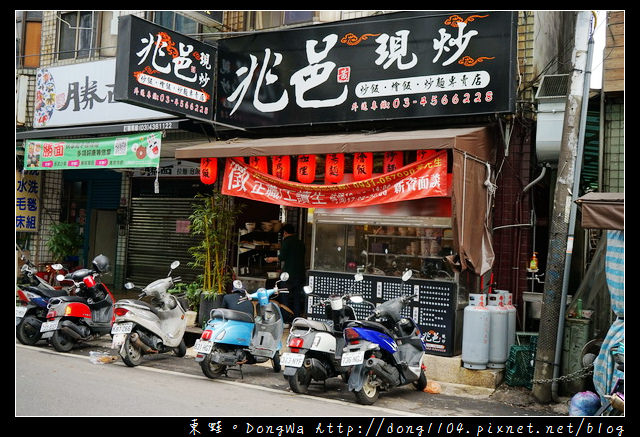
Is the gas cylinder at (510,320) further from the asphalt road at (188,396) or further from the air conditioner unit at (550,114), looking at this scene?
the air conditioner unit at (550,114)

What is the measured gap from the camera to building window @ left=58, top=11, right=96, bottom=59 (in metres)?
16.1

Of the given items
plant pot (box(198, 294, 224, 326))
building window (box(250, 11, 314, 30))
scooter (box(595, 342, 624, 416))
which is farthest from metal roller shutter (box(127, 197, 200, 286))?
scooter (box(595, 342, 624, 416))

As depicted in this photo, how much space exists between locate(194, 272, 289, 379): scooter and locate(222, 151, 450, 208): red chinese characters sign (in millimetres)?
2028

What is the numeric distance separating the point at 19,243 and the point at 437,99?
42.9 feet

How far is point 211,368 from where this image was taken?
347 inches

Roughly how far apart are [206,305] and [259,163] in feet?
10.1

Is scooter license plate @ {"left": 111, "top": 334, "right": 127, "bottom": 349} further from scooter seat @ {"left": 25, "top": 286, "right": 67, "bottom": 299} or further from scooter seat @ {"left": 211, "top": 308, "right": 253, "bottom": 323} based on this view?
scooter seat @ {"left": 25, "top": 286, "right": 67, "bottom": 299}

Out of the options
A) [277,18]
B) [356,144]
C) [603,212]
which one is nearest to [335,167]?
[356,144]

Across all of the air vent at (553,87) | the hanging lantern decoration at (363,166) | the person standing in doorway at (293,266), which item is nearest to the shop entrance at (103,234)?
the person standing in doorway at (293,266)

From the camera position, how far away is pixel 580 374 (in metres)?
7.85

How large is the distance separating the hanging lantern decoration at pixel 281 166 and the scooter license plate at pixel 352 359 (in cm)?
418

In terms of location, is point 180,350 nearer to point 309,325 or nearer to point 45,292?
point 45,292

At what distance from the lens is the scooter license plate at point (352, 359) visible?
7.41 metres

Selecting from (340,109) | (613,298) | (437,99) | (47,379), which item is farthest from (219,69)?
(613,298)
